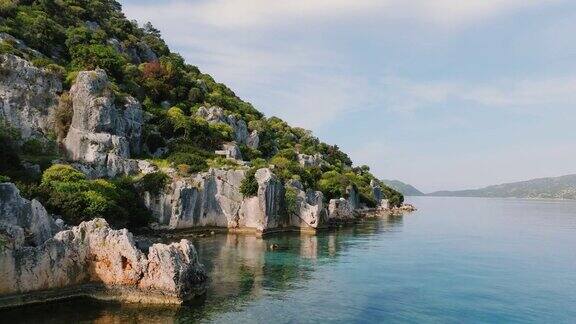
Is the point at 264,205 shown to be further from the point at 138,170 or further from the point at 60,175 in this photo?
the point at 60,175

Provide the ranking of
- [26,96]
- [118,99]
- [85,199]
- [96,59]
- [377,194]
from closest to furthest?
[85,199] → [26,96] → [118,99] → [96,59] → [377,194]

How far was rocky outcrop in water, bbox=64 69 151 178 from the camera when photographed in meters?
58.7

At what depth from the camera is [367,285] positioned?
3469 centimetres

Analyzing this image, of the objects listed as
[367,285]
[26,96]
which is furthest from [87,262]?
[26,96]

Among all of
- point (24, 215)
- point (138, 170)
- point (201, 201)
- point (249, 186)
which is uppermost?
point (138, 170)

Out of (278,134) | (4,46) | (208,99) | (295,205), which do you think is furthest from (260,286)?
(278,134)

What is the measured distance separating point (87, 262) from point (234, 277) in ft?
35.0

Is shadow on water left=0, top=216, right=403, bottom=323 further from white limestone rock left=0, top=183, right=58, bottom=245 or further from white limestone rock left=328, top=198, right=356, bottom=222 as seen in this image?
white limestone rock left=328, top=198, right=356, bottom=222

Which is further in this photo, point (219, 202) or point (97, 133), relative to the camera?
point (219, 202)

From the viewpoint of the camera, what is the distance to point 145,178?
188 ft

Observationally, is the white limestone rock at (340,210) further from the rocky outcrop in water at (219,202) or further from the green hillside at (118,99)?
the rocky outcrop in water at (219,202)

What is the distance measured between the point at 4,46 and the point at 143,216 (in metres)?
29.4

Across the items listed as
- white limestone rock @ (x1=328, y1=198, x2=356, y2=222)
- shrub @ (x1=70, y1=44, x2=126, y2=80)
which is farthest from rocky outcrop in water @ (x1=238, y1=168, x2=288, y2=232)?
shrub @ (x1=70, y1=44, x2=126, y2=80)

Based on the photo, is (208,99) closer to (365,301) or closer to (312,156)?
(312,156)
